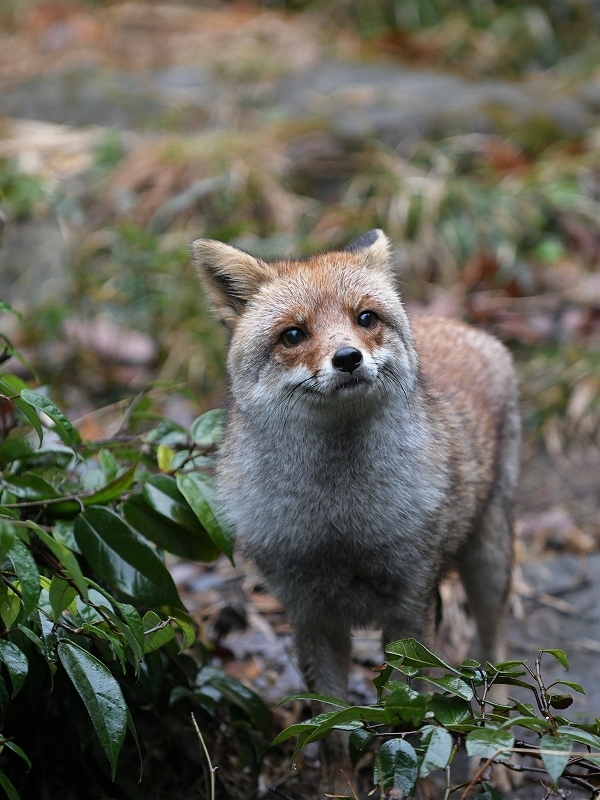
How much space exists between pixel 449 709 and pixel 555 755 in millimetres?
458

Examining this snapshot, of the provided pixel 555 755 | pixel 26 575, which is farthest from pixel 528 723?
pixel 26 575

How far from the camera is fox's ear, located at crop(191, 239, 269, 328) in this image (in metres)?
4.61

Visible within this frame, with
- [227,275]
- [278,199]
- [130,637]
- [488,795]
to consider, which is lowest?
[488,795]

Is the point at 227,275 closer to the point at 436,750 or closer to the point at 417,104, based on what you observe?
the point at 436,750

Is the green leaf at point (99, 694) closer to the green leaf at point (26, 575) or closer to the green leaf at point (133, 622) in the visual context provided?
the green leaf at point (133, 622)

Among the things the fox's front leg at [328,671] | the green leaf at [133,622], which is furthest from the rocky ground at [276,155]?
the green leaf at [133,622]

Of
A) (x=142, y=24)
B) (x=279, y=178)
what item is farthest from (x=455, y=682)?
(x=142, y=24)

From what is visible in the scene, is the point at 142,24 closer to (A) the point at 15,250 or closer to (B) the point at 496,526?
(A) the point at 15,250

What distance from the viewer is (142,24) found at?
16.4 m

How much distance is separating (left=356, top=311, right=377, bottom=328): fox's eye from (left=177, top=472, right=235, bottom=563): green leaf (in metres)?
1.12

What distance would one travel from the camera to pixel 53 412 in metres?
3.87

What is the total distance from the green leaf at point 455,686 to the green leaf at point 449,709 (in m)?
0.08

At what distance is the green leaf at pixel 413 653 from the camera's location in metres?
3.39

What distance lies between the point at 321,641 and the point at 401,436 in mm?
1171
